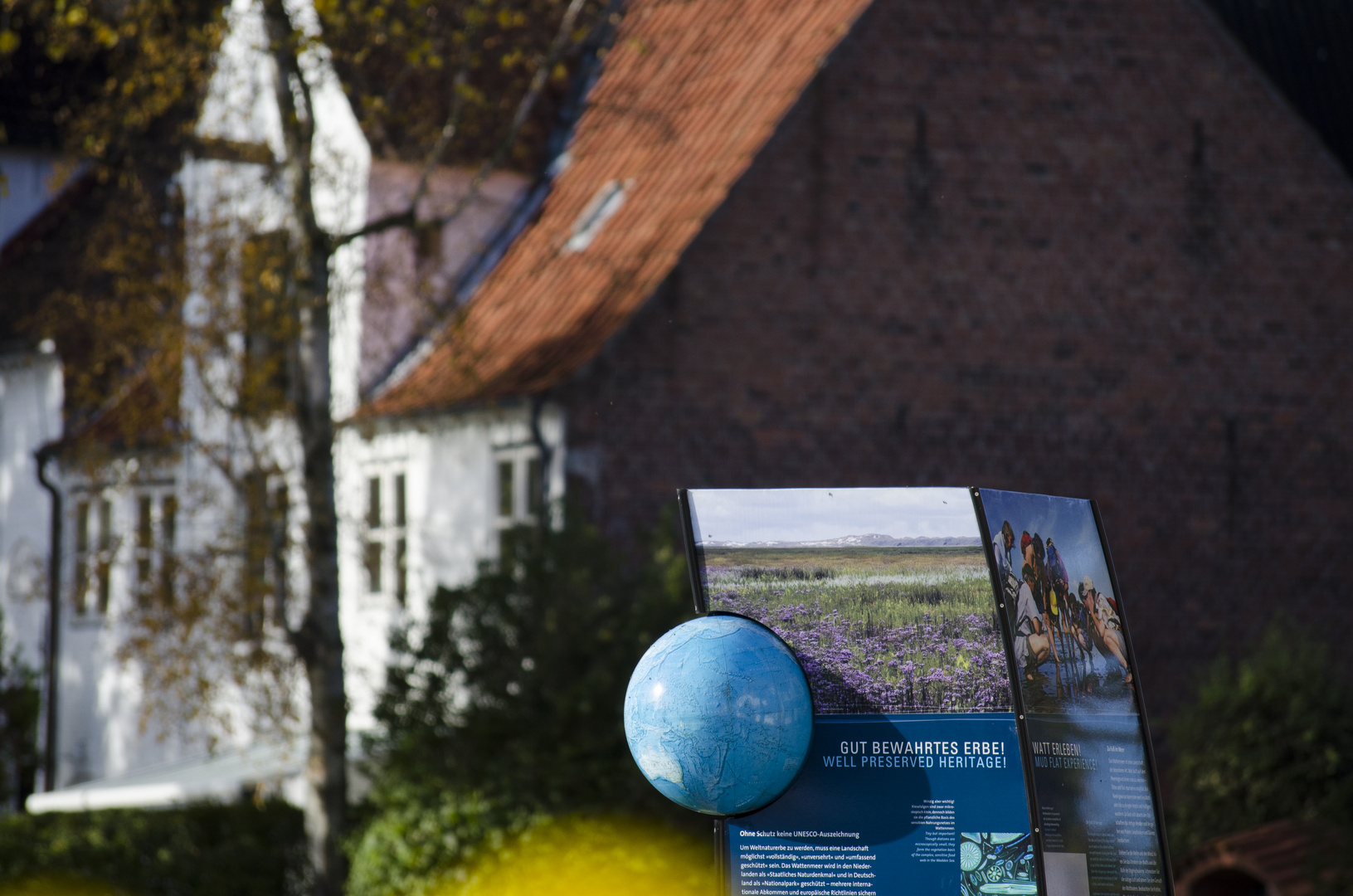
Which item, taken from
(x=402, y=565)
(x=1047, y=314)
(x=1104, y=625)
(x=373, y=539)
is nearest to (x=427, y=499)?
(x=402, y=565)

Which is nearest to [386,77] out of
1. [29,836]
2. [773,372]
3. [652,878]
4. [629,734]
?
[773,372]

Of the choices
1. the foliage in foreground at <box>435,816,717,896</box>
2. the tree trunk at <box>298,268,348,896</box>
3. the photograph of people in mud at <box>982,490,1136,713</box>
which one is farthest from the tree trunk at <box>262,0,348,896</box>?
the photograph of people in mud at <box>982,490,1136,713</box>

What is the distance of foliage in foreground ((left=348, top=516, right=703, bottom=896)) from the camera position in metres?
12.5

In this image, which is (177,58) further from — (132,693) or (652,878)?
(132,693)

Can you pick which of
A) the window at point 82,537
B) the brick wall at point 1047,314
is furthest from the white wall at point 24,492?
the brick wall at point 1047,314

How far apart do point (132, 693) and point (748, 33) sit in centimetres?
1094

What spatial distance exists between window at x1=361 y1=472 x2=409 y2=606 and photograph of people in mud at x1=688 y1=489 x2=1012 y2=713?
40.0 ft

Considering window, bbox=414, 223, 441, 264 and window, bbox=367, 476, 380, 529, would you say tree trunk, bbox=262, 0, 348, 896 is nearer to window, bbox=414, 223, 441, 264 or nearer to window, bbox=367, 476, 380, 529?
window, bbox=367, 476, 380, 529

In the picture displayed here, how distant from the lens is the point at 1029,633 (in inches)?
232

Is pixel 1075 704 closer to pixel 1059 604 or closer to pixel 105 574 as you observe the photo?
pixel 1059 604

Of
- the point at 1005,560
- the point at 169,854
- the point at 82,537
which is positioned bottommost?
the point at 169,854

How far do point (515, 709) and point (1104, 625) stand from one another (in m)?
7.39

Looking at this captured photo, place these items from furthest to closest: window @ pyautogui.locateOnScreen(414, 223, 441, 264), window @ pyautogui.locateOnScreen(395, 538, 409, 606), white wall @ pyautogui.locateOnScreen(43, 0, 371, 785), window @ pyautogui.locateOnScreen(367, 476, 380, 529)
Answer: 1. window @ pyautogui.locateOnScreen(414, 223, 441, 264)
2. window @ pyautogui.locateOnScreen(367, 476, 380, 529)
3. window @ pyautogui.locateOnScreen(395, 538, 409, 606)
4. white wall @ pyautogui.locateOnScreen(43, 0, 371, 785)

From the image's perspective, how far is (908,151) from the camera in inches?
653
